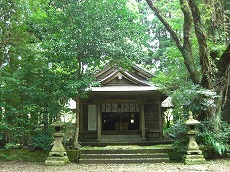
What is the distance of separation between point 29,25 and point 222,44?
900 centimetres

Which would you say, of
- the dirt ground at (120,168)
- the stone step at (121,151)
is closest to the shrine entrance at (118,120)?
the stone step at (121,151)

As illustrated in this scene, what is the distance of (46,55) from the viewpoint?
9766 mm

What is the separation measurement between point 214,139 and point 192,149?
0.99 meters

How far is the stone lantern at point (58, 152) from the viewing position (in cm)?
931

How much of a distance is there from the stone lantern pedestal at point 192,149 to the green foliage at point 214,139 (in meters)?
0.45

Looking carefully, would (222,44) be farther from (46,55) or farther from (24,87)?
(24,87)

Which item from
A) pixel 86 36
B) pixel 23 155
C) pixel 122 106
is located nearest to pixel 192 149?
pixel 86 36

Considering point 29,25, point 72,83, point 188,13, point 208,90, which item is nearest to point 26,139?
point 72,83

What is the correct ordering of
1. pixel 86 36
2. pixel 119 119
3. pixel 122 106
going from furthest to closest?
pixel 119 119
pixel 122 106
pixel 86 36

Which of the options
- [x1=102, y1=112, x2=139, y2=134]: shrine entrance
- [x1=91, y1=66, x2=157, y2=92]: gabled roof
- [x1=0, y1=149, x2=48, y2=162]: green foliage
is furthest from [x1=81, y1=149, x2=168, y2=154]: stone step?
[x1=102, y1=112, x2=139, y2=134]: shrine entrance

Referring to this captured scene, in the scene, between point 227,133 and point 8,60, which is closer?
point 227,133

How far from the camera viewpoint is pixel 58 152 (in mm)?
9562

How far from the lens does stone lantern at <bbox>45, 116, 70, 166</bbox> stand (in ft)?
30.6

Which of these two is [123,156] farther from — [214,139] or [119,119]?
[119,119]
